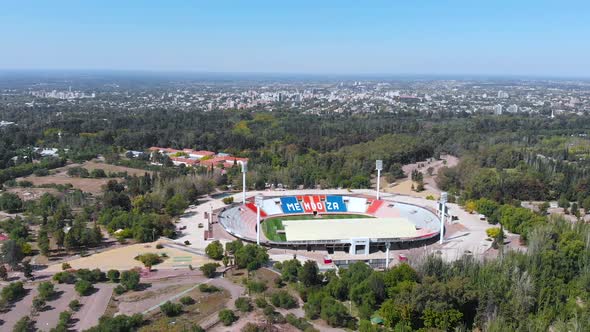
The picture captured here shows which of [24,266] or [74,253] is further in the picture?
[74,253]

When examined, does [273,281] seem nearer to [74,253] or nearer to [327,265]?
[327,265]

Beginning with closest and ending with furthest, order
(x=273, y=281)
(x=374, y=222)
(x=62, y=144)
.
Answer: (x=273, y=281), (x=374, y=222), (x=62, y=144)

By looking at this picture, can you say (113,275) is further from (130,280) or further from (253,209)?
(253,209)

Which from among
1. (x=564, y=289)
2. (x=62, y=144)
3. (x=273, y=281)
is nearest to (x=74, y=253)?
(x=273, y=281)

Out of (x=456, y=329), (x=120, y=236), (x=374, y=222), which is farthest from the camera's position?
(x=374, y=222)

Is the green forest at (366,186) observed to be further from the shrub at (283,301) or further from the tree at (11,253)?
the shrub at (283,301)

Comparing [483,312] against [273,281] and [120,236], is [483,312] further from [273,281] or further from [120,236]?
[120,236]

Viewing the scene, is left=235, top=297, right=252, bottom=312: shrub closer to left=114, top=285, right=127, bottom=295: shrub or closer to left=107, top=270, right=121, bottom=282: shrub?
left=114, top=285, right=127, bottom=295: shrub
